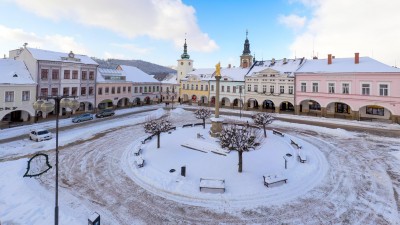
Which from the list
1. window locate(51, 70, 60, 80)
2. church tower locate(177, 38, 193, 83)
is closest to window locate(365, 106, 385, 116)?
church tower locate(177, 38, 193, 83)

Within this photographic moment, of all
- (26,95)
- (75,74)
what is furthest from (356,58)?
(26,95)

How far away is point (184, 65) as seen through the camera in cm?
7269

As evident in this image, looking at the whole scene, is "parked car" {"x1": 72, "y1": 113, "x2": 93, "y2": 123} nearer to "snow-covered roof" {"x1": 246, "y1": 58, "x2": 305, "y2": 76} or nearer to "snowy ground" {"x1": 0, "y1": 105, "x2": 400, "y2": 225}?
"snowy ground" {"x1": 0, "y1": 105, "x2": 400, "y2": 225}

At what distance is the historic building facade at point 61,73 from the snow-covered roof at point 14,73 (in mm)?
794

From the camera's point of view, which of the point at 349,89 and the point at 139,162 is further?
the point at 349,89

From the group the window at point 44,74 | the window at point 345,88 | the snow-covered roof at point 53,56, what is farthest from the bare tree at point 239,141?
the snow-covered roof at point 53,56

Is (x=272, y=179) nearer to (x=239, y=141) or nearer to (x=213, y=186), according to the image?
(x=239, y=141)

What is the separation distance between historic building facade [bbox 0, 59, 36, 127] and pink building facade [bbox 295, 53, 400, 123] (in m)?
47.8

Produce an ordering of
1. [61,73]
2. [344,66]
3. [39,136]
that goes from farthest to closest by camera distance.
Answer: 1. [344,66]
2. [61,73]
3. [39,136]

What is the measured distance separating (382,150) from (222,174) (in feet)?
62.0

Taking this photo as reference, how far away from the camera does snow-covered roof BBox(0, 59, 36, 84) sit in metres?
34.6

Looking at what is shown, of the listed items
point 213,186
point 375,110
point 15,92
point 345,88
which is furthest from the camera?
point 375,110

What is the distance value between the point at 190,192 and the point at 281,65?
44430 millimetres

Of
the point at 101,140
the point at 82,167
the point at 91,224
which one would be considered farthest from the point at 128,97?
the point at 91,224
